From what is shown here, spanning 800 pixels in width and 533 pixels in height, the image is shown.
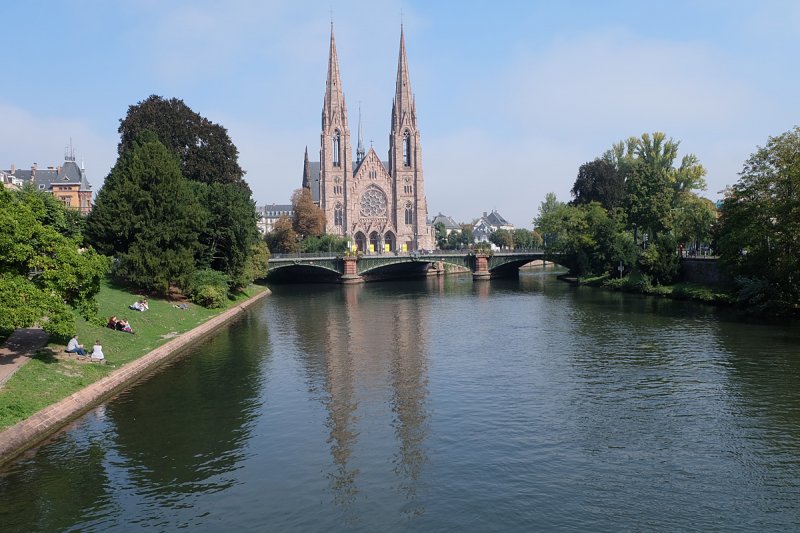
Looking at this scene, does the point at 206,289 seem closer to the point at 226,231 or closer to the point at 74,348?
the point at 226,231

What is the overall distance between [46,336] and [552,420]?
75.8 ft

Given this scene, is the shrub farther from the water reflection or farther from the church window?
the church window

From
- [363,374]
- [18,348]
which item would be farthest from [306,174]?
[18,348]

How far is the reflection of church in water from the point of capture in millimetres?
146750

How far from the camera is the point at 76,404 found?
24.6 meters

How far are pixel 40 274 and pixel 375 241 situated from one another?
124 meters

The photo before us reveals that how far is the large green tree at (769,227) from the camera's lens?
4511cm

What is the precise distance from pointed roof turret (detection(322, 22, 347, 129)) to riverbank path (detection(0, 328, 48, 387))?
121m

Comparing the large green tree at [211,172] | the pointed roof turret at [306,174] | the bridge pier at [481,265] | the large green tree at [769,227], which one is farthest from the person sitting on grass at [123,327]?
the pointed roof turret at [306,174]

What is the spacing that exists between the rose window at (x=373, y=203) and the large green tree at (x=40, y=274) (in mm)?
121276

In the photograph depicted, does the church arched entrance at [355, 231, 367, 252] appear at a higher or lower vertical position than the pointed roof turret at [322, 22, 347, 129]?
lower

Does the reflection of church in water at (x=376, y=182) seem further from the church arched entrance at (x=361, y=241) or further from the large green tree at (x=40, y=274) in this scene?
the large green tree at (x=40, y=274)

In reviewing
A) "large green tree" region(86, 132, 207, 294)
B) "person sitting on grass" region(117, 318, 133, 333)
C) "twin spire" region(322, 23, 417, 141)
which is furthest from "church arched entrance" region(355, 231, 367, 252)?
"person sitting on grass" region(117, 318, 133, 333)

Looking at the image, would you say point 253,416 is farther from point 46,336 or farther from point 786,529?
point 786,529
